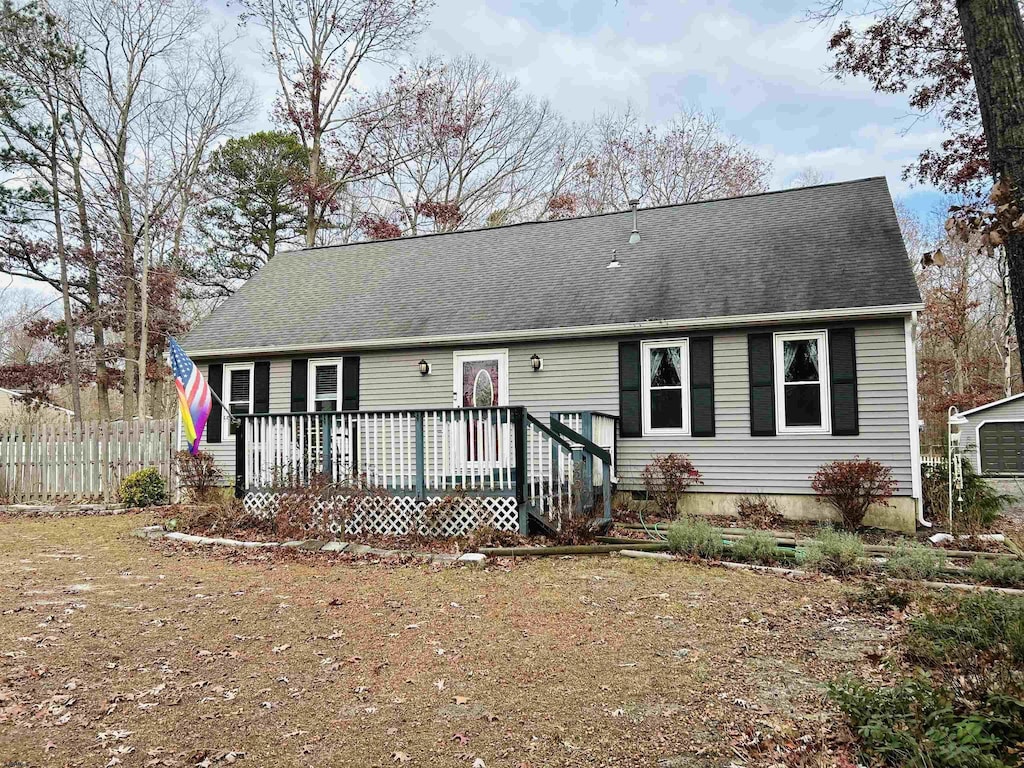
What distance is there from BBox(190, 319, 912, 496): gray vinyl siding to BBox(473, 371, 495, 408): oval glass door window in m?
0.41

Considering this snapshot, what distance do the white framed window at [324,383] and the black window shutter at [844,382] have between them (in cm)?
818

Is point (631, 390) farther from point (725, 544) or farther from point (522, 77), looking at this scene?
point (522, 77)

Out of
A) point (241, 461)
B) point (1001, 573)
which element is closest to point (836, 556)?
point (1001, 573)

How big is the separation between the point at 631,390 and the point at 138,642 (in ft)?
25.6

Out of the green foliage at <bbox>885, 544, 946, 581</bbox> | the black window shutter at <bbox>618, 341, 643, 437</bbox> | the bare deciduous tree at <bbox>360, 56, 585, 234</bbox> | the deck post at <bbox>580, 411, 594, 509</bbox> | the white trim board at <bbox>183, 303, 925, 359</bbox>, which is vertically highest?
the bare deciduous tree at <bbox>360, 56, 585, 234</bbox>

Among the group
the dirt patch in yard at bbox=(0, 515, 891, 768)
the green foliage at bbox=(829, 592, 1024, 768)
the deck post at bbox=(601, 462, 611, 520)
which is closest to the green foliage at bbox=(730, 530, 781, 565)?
the dirt patch in yard at bbox=(0, 515, 891, 768)

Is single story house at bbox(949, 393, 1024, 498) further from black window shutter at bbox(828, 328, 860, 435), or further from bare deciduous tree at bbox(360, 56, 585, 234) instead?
bare deciduous tree at bbox(360, 56, 585, 234)

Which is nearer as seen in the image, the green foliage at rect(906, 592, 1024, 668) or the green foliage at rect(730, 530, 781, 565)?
the green foliage at rect(906, 592, 1024, 668)

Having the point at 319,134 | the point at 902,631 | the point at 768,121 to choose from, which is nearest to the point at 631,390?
the point at 902,631

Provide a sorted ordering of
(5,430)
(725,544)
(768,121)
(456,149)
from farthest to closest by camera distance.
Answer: (456,149)
(768,121)
(5,430)
(725,544)

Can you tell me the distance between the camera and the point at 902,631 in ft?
15.7

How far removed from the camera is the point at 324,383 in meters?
13.1

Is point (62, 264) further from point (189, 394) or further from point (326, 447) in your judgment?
point (326, 447)

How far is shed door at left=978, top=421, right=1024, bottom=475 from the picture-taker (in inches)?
676
